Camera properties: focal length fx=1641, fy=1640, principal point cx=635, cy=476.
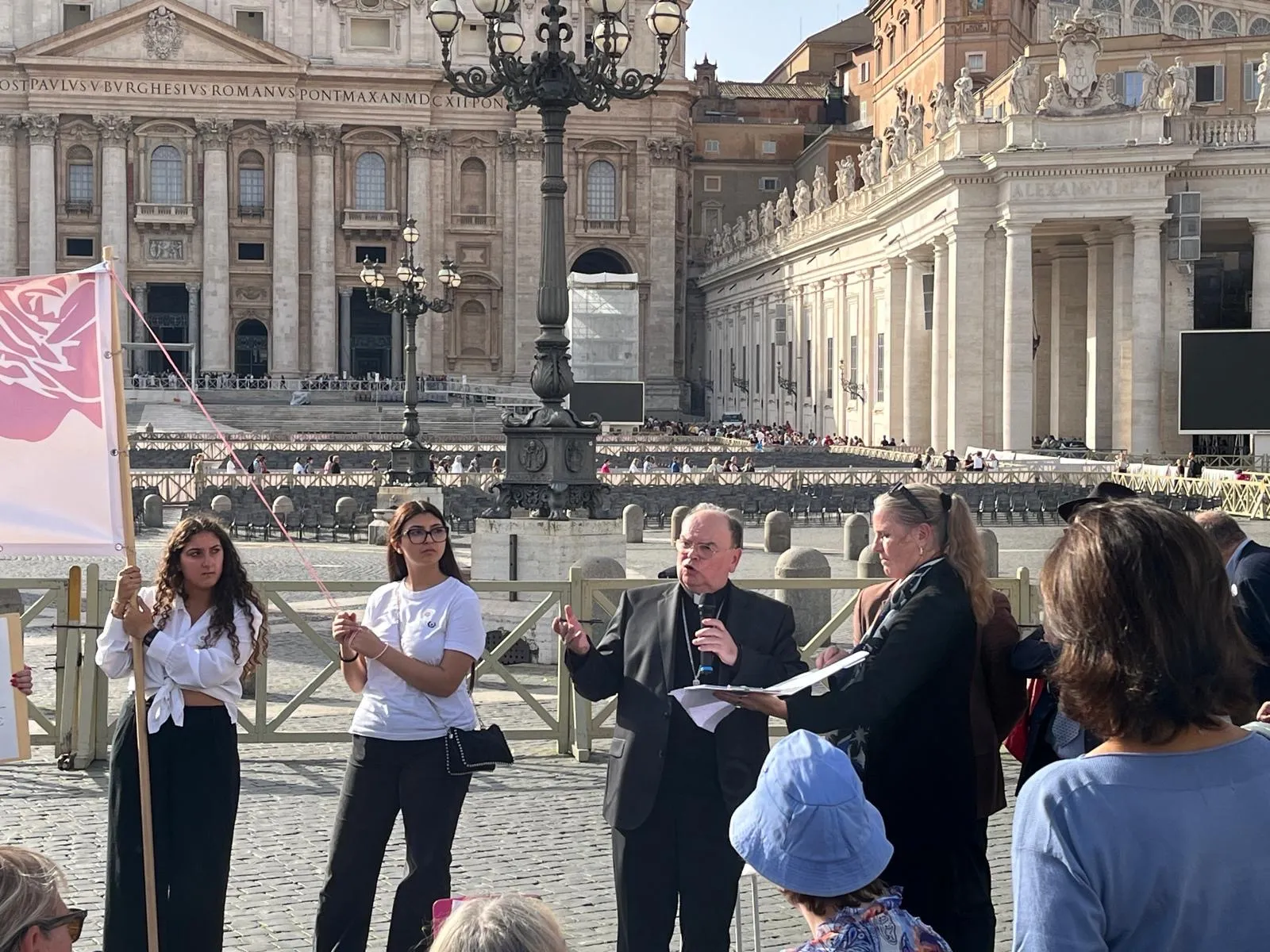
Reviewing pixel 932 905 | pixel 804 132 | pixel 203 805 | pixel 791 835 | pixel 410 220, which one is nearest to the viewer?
pixel 791 835

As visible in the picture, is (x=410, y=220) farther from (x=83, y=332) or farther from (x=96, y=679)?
(x=83, y=332)

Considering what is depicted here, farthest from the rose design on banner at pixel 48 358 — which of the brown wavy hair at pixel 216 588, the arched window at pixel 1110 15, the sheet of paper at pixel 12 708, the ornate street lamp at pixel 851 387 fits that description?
the arched window at pixel 1110 15

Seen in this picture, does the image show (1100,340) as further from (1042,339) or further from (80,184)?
(80,184)

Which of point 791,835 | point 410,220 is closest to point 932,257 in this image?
point 410,220

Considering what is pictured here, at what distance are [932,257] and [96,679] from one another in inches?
1592

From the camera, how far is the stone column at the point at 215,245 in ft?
246

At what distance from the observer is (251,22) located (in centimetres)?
7725

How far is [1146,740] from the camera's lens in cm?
299

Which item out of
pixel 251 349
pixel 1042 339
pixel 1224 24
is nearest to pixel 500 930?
pixel 1042 339

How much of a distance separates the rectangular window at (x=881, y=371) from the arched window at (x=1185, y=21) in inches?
1073

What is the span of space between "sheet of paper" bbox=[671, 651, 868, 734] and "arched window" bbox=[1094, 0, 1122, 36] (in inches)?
2662

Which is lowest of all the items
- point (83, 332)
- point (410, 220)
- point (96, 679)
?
point (96, 679)

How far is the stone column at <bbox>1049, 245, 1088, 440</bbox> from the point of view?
46.6 m

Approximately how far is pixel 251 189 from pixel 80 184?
7659 mm
